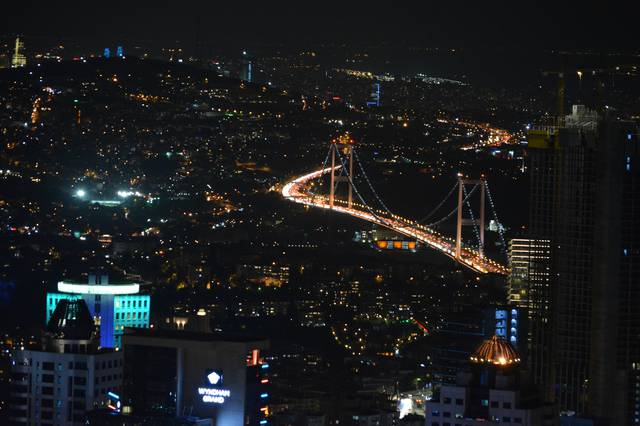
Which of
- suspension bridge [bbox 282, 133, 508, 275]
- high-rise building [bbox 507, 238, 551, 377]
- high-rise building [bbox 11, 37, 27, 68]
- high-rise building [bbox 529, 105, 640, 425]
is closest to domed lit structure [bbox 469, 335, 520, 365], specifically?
high-rise building [bbox 529, 105, 640, 425]

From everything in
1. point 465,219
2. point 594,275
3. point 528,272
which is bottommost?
point 594,275

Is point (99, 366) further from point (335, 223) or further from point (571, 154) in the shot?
point (335, 223)

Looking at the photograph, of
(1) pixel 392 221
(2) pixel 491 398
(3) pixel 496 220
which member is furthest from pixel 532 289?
(1) pixel 392 221

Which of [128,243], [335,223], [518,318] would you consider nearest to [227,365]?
[518,318]

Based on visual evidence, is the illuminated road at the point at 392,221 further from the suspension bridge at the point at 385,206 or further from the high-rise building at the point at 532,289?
the high-rise building at the point at 532,289

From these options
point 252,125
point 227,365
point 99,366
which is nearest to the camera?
point 227,365

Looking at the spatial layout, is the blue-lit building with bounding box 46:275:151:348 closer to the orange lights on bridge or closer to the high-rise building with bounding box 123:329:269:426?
the high-rise building with bounding box 123:329:269:426

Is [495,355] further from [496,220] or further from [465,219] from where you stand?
[465,219]
